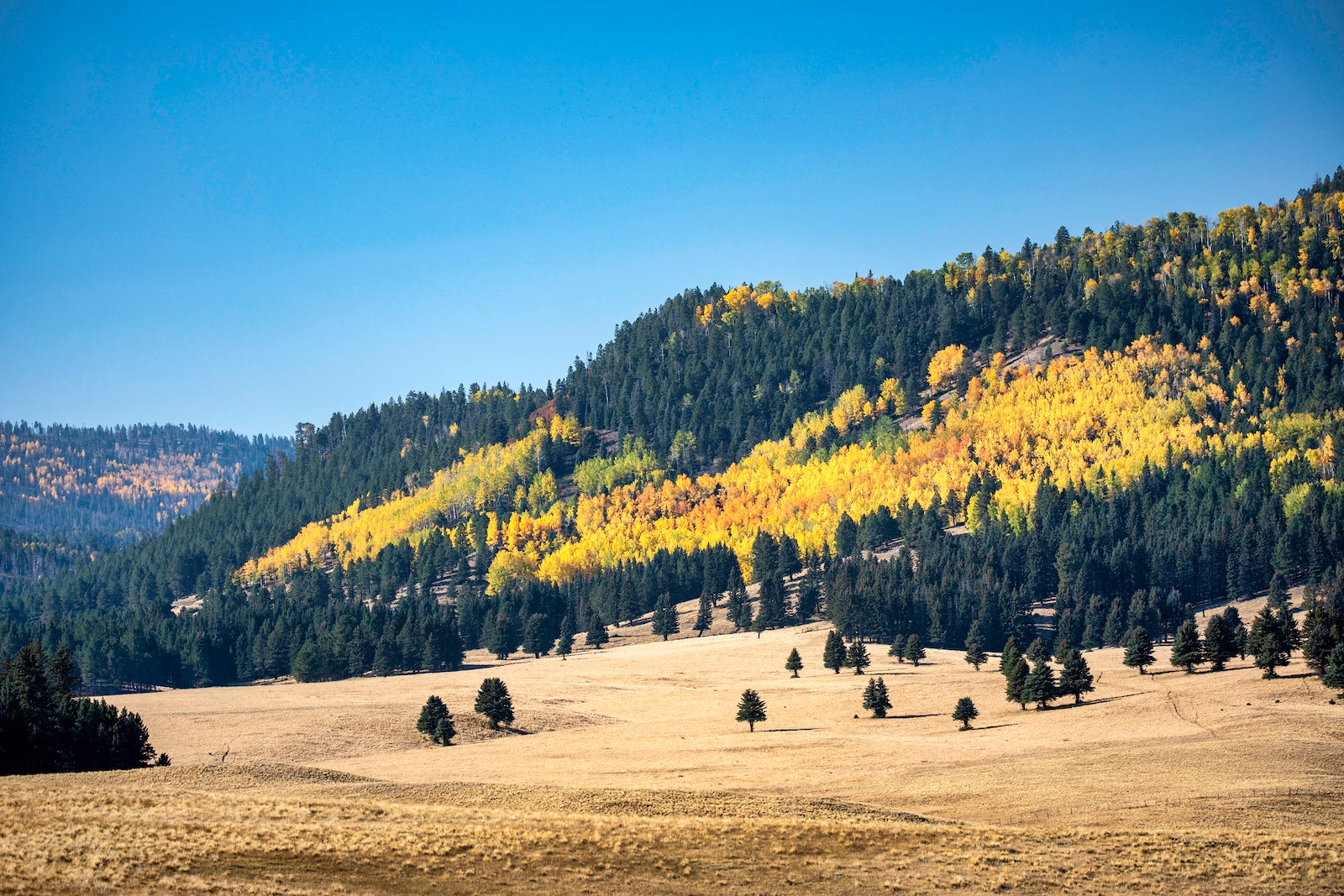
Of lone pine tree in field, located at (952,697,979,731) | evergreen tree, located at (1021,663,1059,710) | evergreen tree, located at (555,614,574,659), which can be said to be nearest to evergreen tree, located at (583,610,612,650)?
evergreen tree, located at (555,614,574,659)

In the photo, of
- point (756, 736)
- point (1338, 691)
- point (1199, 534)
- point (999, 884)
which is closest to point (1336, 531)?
point (1199, 534)

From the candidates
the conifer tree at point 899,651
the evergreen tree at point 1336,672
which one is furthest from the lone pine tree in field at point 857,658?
the evergreen tree at point 1336,672

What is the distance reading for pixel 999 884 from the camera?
39.5 meters

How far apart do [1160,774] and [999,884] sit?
73.8 ft

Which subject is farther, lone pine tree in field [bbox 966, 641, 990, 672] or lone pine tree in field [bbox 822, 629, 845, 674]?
lone pine tree in field [bbox 966, 641, 990, 672]

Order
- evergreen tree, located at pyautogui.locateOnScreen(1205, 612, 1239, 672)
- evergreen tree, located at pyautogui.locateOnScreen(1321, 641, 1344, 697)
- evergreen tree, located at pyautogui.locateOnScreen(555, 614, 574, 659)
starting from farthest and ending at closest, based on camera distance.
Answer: evergreen tree, located at pyautogui.locateOnScreen(555, 614, 574, 659) → evergreen tree, located at pyautogui.locateOnScreen(1205, 612, 1239, 672) → evergreen tree, located at pyautogui.locateOnScreen(1321, 641, 1344, 697)

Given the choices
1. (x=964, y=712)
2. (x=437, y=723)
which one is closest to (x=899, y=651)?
(x=964, y=712)

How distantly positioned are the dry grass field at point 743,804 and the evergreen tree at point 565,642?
62.3m

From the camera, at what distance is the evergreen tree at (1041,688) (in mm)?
86125

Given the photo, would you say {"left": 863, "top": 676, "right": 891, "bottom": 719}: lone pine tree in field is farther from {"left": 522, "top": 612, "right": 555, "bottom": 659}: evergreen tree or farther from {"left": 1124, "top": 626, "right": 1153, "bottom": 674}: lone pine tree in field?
{"left": 522, "top": 612, "right": 555, "bottom": 659}: evergreen tree

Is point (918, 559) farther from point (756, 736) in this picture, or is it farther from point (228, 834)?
point (228, 834)

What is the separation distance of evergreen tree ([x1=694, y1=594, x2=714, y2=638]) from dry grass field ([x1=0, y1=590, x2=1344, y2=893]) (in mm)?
74139

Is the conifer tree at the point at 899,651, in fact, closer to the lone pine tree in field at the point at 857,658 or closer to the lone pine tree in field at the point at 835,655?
the lone pine tree in field at the point at 857,658

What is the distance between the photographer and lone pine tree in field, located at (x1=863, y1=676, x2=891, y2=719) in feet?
293
